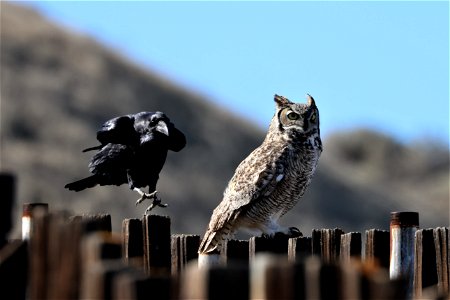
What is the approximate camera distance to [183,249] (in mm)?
7047

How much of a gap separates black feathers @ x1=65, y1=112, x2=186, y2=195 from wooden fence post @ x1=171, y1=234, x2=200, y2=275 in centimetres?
153

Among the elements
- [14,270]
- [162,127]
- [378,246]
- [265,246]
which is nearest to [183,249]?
[265,246]

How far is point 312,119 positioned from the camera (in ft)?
30.9

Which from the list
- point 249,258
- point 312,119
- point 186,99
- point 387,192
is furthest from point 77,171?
point 249,258

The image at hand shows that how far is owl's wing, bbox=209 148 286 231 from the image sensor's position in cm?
900

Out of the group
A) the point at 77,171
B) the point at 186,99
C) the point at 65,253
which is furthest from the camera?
the point at 186,99

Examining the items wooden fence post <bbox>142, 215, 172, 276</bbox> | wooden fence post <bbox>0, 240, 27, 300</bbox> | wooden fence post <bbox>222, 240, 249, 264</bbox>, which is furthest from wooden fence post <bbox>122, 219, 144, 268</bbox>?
wooden fence post <bbox>0, 240, 27, 300</bbox>

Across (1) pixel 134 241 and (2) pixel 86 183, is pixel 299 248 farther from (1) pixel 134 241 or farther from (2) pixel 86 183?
(2) pixel 86 183

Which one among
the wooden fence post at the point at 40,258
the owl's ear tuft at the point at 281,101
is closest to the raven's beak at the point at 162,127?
the owl's ear tuft at the point at 281,101

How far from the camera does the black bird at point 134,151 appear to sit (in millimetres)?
8578

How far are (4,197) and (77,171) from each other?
1447 inches

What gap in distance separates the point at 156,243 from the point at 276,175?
2.52 metres

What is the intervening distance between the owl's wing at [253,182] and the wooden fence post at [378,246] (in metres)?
2.43

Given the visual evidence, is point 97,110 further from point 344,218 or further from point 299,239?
point 299,239
